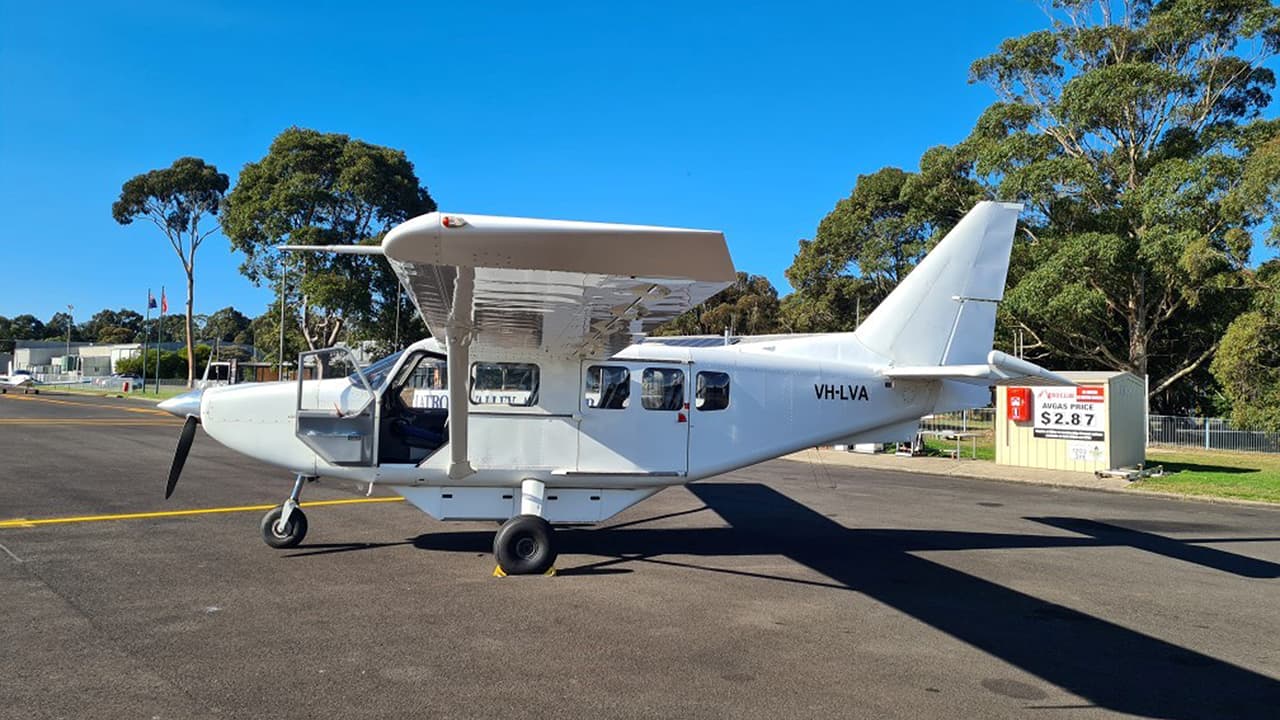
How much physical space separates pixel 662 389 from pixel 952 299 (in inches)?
160

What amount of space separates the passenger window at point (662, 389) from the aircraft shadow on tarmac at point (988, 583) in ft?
5.60

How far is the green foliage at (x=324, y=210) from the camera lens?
1427 inches

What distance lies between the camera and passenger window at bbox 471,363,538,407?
804 cm

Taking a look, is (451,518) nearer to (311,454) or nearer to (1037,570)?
(311,454)

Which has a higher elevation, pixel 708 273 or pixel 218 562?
pixel 708 273

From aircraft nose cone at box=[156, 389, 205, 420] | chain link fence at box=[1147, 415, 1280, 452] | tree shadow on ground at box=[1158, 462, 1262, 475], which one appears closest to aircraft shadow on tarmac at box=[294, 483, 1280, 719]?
aircraft nose cone at box=[156, 389, 205, 420]

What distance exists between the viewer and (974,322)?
31.1 ft

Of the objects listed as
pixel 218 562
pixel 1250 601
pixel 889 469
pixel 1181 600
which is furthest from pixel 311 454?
pixel 889 469

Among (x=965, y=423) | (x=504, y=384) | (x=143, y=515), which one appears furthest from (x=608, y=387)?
(x=965, y=423)

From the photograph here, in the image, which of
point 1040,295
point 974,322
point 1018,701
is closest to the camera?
point 1018,701

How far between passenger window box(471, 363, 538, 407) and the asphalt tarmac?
175 cm

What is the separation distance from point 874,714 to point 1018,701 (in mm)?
1007

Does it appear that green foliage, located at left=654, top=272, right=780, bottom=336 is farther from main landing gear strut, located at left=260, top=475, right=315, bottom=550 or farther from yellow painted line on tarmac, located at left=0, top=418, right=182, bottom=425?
main landing gear strut, located at left=260, top=475, right=315, bottom=550

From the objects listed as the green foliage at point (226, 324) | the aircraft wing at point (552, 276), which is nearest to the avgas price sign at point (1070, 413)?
the aircraft wing at point (552, 276)
